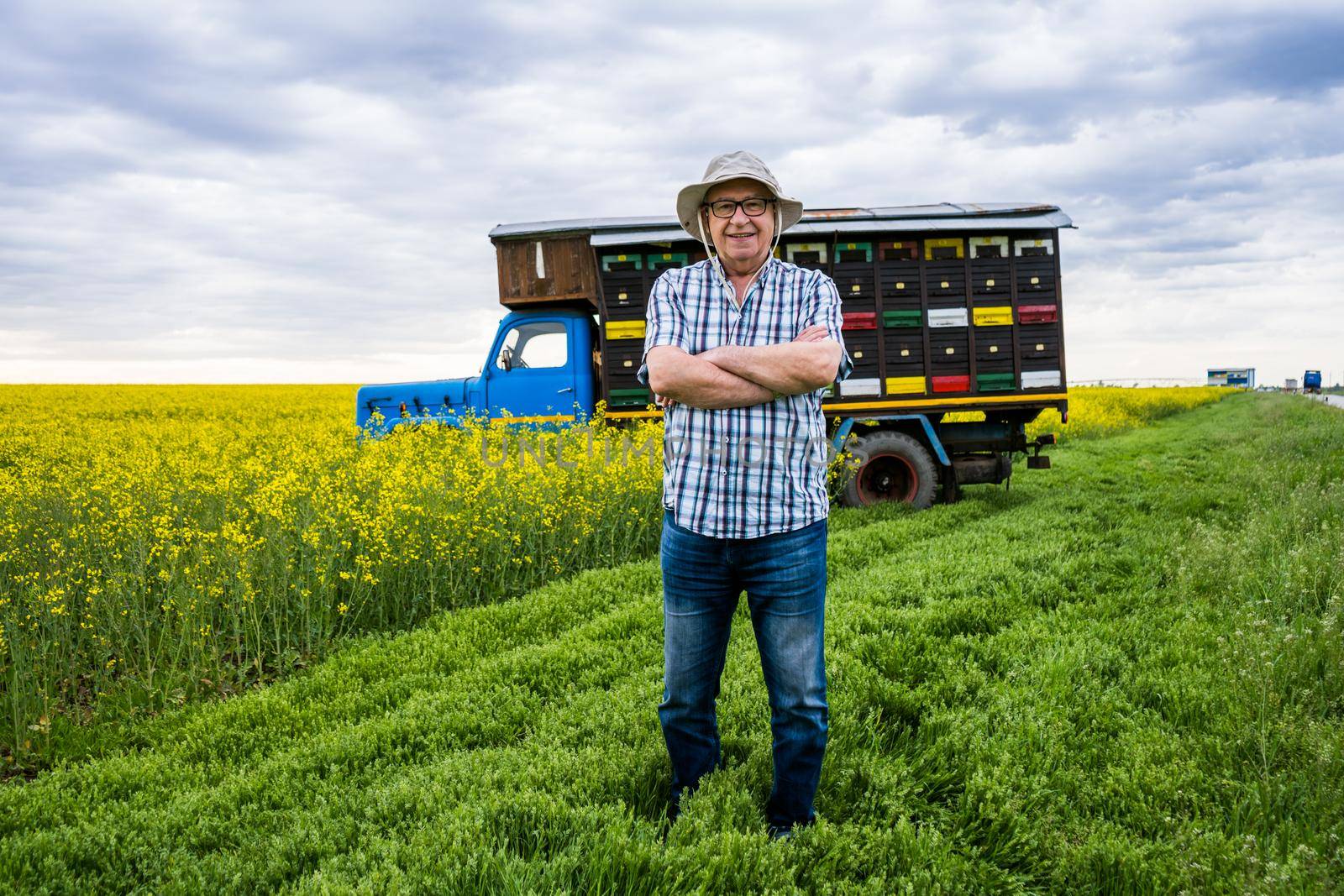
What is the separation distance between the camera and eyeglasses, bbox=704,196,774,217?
2.70m

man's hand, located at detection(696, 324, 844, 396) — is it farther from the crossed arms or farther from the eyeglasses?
the eyeglasses

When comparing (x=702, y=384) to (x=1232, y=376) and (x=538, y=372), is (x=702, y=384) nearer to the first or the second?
(x=538, y=372)

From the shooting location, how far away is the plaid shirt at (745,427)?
261cm

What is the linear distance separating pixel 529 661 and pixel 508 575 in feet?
6.94

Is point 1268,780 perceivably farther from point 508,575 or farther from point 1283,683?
point 508,575

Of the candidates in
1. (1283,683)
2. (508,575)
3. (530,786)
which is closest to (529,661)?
(530,786)

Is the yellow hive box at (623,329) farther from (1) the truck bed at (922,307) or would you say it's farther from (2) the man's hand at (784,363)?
(2) the man's hand at (784,363)

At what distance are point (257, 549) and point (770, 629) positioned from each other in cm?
431

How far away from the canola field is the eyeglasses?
378 centimetres

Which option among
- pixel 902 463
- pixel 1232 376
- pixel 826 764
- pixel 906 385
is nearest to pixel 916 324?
pixel 906 385

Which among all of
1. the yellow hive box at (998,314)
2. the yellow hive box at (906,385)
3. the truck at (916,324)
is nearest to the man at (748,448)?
the truck at (916,324)

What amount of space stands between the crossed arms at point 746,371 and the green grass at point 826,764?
1.44 meters

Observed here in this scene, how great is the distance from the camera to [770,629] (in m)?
2.71

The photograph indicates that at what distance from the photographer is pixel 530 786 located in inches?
126
